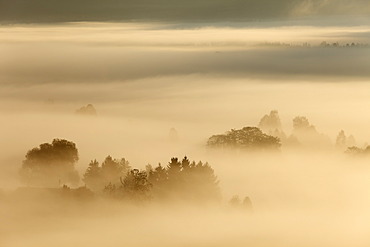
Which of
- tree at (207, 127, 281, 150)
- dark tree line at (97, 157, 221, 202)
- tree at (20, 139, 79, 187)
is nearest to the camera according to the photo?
dark tree line at (97, 157, 221, 202)

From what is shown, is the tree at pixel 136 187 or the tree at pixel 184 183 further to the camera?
the tree at pixel 184 183

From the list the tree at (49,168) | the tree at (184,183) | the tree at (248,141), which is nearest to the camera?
the tree at (184,183)

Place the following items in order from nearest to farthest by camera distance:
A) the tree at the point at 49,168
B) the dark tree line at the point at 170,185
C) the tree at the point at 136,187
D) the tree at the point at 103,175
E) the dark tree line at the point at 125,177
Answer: the tree at the point at 136,187
the dark tree line at the point at 170,185
the dark tree line at the point at 125,177
the tree at the point at 103,175
the tree at the point at 49,168

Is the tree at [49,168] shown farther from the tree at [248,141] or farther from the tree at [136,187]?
the tree at [248,141]

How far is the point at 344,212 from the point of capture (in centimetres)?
8419

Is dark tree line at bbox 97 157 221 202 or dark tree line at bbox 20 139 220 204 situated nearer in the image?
dark tree line at bbox 97 157 221 202

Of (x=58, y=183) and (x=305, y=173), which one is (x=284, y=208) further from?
(x=305, y=173)

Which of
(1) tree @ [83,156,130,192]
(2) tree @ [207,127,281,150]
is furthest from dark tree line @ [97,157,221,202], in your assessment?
(2) tree @ [207,127,281,150]

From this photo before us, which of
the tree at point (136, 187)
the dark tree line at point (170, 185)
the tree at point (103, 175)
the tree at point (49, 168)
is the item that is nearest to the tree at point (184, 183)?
the dark tree line at point (170, 185)

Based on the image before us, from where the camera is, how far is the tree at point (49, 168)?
89.4 metres

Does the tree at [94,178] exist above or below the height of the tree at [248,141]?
below

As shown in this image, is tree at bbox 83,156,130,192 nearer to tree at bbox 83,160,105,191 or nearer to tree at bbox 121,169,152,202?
tree at bbox 83,160,105,191

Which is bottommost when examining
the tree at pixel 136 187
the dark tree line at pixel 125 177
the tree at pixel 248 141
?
the tree at pixel 136 187

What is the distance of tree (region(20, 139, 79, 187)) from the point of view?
89.4 metres
